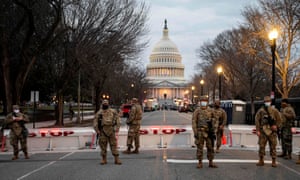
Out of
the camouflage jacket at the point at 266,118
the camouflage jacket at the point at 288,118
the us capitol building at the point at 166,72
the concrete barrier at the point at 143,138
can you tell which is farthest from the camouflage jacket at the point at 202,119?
the us capitol building at the point at 166,72

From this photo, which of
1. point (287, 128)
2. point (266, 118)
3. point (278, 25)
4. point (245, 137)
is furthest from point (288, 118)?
point (278, 25)

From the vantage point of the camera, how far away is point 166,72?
187125 millimetres

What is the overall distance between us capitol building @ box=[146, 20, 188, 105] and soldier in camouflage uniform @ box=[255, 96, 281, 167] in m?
168

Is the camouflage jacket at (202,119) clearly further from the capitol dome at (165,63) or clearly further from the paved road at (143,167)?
the capitol dome at (165,63)

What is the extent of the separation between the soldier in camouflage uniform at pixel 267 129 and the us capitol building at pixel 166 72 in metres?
168

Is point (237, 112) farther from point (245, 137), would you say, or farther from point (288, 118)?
point (288, 118)

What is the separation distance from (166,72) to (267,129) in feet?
576

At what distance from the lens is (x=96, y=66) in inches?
1350

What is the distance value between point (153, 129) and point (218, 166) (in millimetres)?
5613

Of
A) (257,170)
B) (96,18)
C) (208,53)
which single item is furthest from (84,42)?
(208,53)

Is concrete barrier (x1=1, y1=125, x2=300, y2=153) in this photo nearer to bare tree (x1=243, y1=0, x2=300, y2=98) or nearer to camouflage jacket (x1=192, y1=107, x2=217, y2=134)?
camouflage jacket (x1=192, y1=107, x2=217, y2=134)

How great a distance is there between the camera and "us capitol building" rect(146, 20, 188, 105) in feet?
602

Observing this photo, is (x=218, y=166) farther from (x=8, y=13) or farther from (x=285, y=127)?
(x=8, y=13)

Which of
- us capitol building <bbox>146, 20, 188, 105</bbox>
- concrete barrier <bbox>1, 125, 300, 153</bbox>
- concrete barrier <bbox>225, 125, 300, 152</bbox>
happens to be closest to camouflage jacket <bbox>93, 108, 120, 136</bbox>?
concrete barrier <bbox>1, 125, 300, 153</bbox>
